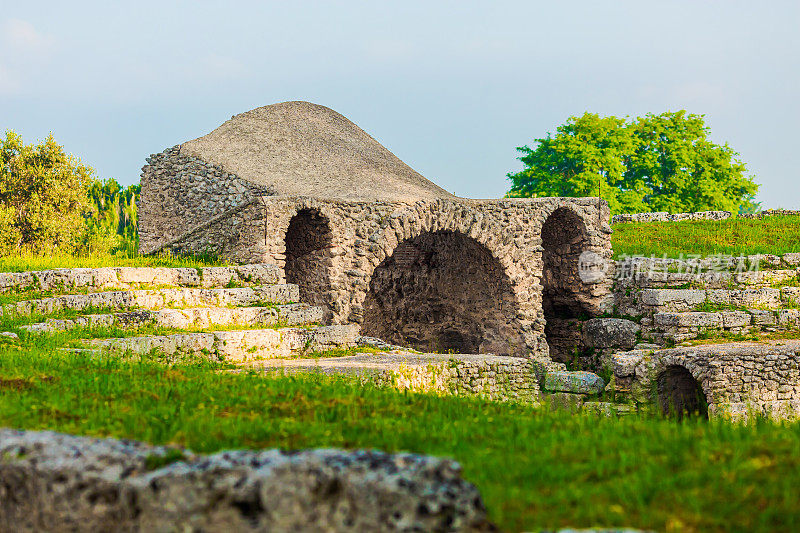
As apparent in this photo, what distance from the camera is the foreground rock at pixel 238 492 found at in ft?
11.5

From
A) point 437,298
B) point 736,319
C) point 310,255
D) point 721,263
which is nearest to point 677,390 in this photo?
point 736,319

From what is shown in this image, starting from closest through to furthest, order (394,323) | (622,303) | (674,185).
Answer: (622,303) < (394,323) < (674,185)

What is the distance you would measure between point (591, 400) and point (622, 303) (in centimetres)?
583

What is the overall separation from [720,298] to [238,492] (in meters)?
18.4

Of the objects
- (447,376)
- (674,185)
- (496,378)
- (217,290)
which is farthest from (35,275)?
(674,185)

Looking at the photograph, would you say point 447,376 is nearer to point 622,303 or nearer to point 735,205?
point 622,303

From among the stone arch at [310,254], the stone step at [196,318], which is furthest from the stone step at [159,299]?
the stone arch at [310,254]

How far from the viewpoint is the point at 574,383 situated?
1717cm

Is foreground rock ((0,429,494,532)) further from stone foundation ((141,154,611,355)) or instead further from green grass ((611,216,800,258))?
green grass ((611,216,800,258))

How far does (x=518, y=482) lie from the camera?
175 inches

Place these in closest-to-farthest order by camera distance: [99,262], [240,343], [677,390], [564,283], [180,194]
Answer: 1. [240,343]
2. [99,262]
3. [677,390]
4. [180,194]
5. [564,283]

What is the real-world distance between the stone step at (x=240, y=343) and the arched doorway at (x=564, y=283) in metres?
8.93

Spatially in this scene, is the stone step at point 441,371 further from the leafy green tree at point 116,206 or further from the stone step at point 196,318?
the leafy green tree at point 116,206

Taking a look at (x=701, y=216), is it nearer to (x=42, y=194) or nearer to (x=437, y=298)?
(x=437, y=298)
